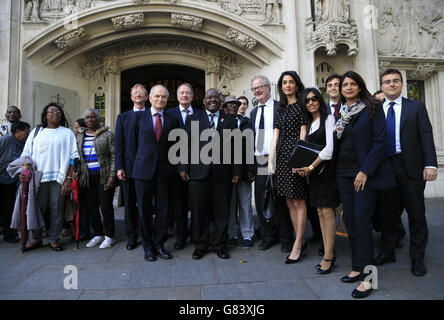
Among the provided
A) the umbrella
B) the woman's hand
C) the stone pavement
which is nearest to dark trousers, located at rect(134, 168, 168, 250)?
the stone pavement

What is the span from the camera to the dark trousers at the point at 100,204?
392 centimetres

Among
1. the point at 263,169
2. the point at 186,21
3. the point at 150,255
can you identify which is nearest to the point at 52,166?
the point at 150,255

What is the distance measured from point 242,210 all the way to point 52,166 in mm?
2706

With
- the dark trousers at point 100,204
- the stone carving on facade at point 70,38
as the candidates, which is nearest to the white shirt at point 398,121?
the dark trousers at point 100,204

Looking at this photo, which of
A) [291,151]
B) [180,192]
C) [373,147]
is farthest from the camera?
[180,192]

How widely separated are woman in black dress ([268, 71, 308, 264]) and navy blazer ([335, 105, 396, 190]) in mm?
597

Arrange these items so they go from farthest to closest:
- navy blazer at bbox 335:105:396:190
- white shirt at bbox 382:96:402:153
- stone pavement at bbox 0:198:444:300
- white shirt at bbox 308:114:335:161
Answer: white shirt at bbox 382:96:402:153 < white shirt at bbox 308:114:335:161 < navy blazer at bbox 335:105:396:190 < stone pavement at bbox 0:198:444:300

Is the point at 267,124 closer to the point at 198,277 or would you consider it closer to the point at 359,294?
the point at 198,277

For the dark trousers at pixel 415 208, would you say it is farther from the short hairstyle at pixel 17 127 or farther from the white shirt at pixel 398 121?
the short hairstyle at pixel 17 127

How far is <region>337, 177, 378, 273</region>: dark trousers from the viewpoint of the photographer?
243 cm

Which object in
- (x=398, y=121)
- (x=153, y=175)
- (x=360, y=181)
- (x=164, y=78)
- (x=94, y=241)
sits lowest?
(x=94, y=241)

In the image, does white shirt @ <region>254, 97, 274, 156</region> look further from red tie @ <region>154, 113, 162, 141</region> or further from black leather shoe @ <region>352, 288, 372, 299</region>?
black leather shoe @ <region>352, 288, 372, 299</region>

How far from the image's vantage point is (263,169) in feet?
11.8

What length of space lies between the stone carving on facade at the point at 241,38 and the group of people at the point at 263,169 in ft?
13.6
